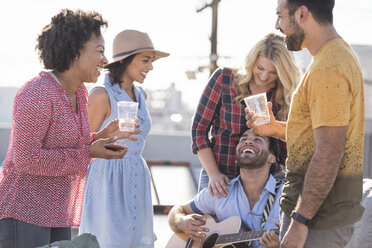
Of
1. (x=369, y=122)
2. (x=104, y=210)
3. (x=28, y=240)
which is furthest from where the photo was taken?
(x=369, y=122)

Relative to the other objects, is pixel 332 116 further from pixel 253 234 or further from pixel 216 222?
pixel 216 222

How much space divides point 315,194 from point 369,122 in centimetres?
752

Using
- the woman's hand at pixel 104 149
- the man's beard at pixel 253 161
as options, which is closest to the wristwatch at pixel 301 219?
the woman's hand at pixel 104 149

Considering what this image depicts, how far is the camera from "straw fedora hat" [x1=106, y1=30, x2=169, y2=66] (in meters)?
3.89

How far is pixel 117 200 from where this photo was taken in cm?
372

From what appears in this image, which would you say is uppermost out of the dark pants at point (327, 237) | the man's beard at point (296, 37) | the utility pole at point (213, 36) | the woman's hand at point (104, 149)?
the utility pole at point (213, 36)

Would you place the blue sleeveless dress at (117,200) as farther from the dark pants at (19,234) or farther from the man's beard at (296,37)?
the man's beard at (296,37)

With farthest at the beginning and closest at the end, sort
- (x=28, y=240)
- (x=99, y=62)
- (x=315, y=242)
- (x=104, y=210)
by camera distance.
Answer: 1. (x=104, y=210)
2. (x=99, y=62)
3. (x=28, y=240)
4. (x=315, y=242)

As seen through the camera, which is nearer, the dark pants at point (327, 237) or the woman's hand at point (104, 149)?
the dark pants at point (327, 237)

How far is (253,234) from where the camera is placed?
12.6ft

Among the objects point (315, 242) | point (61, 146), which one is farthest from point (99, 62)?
point (315, 242)

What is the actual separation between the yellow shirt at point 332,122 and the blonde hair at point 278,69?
1.43 meters

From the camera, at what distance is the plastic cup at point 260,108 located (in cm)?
304

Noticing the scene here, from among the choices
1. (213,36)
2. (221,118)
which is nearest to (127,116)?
(221,118)
